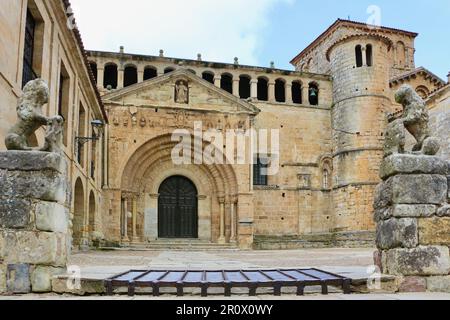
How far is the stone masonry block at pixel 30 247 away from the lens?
15.5 ft

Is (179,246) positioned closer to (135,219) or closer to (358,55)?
(135,219)

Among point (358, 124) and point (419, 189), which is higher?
point (358, 124)

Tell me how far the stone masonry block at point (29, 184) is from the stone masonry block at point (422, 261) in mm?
3560

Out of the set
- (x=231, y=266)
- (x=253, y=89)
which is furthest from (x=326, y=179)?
(x=231, y=266)

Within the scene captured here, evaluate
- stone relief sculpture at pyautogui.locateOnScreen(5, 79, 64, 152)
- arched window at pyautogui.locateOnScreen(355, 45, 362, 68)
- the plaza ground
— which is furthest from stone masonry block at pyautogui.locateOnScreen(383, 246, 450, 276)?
arched window at pyautogui.locateOnScreen(355, 45, 362, 68)

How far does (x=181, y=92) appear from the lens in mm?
22641

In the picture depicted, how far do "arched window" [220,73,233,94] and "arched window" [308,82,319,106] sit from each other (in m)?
4.65

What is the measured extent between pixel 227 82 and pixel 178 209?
809cm

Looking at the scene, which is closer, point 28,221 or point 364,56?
point 28,221

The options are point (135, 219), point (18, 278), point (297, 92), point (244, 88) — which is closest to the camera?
point (18, 278)

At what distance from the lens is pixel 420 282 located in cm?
496

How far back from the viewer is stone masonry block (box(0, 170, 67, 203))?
4793 millimetres

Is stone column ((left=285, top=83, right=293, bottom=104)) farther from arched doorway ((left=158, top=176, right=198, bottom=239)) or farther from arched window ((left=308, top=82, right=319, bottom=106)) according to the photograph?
arched doorway ((left=158, top=176, right=198, bottom=239))
